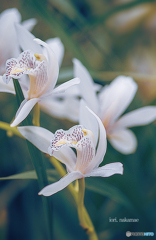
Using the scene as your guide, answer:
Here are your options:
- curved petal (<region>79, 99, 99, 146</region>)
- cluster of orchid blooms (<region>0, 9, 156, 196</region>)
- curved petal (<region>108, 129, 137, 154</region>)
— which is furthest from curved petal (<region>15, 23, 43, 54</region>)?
curved petal (<region>108, 129, 137, 154</region>)

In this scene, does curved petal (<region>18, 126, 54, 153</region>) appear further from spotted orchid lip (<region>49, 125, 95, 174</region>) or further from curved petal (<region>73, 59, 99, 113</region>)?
curved petal (<region>73, 59, 99, 113</region>)

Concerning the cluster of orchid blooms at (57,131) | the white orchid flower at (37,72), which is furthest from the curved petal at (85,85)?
the white orchid flower at (37,72)

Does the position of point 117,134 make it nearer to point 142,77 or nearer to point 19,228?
point 142,77

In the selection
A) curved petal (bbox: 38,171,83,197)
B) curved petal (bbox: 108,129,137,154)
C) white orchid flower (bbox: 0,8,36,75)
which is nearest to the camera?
curved petal (bbox: 38,171,83,197)

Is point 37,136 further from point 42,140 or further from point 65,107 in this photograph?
point 65,107

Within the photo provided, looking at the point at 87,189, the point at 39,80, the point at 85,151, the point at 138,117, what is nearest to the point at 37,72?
the point at 39,80

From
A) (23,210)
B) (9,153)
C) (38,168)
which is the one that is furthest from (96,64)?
(38,168)
